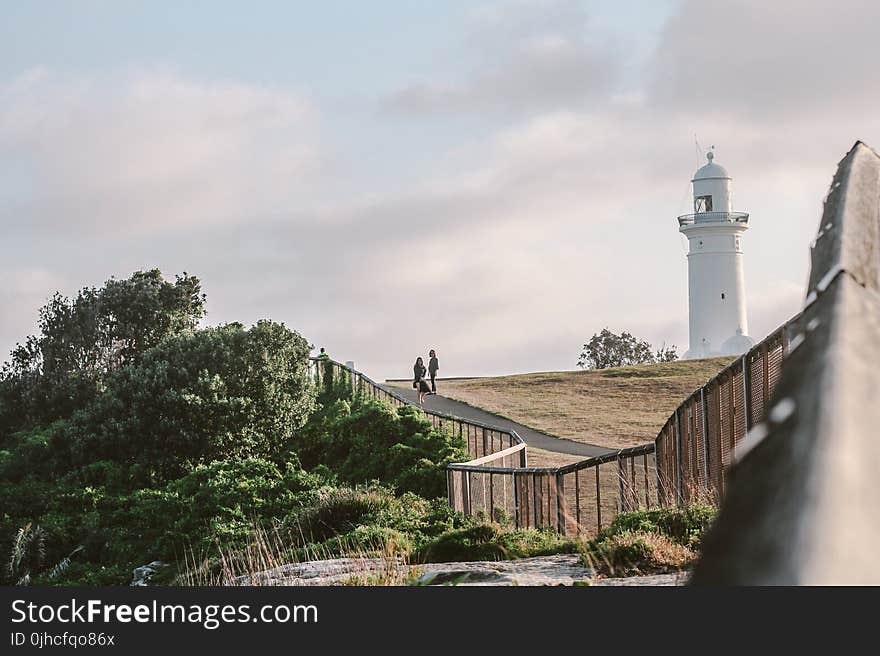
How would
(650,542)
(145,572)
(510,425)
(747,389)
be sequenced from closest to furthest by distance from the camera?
(650,542), (747,389), (145,572), (510,425)

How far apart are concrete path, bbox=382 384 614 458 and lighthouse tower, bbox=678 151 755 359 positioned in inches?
971

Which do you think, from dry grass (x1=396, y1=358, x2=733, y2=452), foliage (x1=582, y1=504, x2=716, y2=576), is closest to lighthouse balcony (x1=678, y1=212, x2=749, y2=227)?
dry grass (x1=396, y1=358, x2=733, y2=452)

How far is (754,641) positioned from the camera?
105 cm

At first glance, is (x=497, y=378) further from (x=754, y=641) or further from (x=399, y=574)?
(x=754, y=641)

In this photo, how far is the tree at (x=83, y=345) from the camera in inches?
1674

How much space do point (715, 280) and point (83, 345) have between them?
138ft

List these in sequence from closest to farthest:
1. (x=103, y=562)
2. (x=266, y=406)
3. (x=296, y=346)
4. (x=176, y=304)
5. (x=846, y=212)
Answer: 1. (x=846, y=212)
2. (x=103, y=562)
3. (x=266, y=406)
4. (x=296, y=346)
5. (x=176, y=304)

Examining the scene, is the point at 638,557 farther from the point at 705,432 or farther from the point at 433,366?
the point at 433,366

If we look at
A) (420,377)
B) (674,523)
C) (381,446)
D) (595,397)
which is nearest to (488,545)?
(674,523)

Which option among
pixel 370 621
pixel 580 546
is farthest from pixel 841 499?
pixel 580 546

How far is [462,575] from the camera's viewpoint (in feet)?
26.9

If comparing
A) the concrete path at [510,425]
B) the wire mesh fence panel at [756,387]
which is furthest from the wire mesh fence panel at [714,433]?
the concrete path at [510,425]

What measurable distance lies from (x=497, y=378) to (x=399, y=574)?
54.8 m

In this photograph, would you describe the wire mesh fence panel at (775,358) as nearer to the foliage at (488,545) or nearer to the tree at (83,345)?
the foliage at (488,545)
